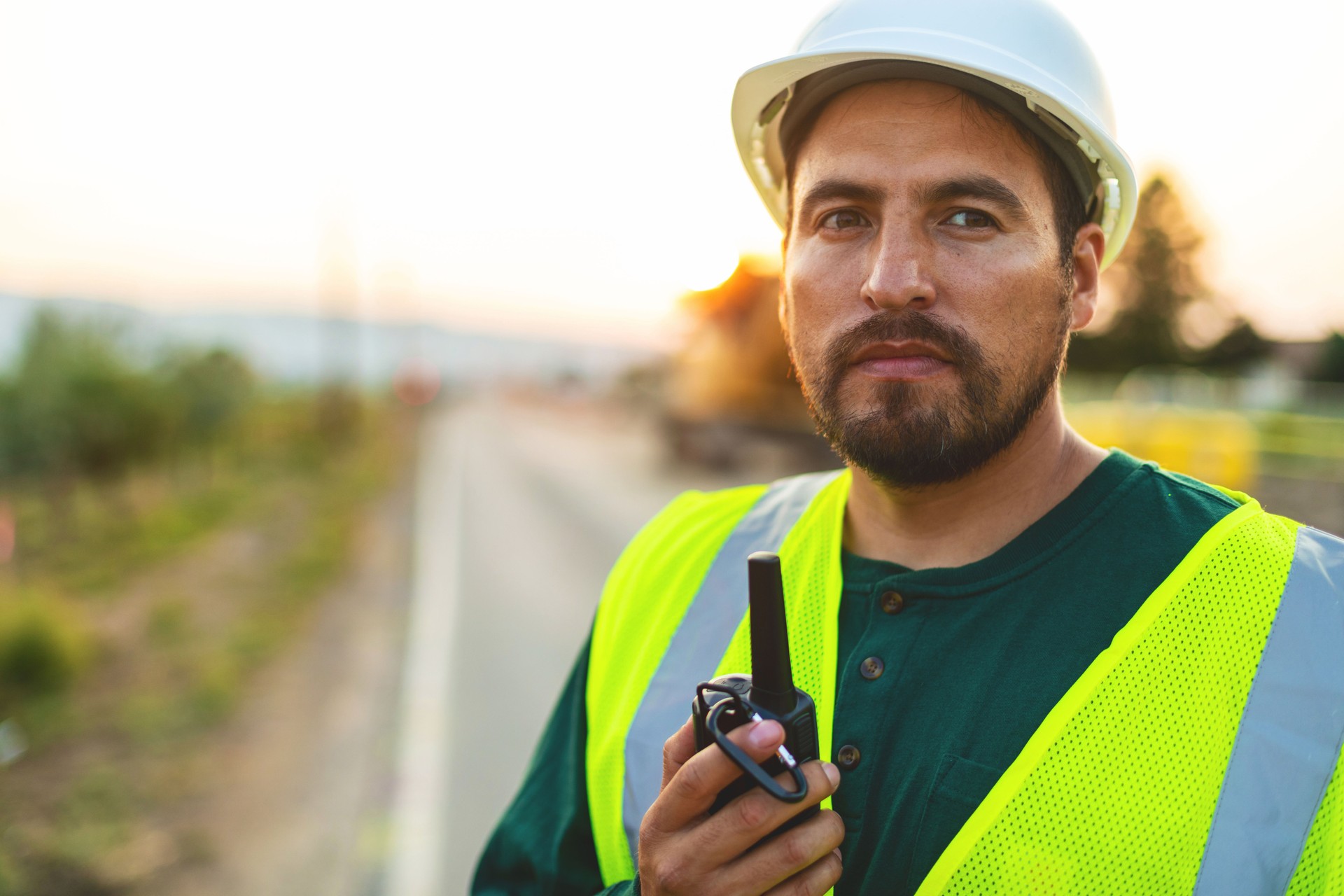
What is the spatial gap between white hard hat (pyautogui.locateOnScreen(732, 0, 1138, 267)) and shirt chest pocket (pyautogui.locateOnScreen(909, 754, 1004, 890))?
116 cm

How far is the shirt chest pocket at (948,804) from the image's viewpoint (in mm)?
1340

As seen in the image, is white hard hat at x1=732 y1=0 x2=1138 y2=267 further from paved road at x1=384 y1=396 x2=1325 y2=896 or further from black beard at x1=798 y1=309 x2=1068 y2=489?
paved road at x1=384 y1=396 x2=1325 y2=896

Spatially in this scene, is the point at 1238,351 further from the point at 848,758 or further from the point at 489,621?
the point at 848,758

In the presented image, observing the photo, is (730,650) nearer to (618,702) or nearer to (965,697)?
(618,702)

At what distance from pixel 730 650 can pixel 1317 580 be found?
3.19 feet

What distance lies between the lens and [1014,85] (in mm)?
1602

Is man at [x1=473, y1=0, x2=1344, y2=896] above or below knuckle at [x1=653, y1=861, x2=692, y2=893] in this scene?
above

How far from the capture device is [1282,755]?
1246 millimetres

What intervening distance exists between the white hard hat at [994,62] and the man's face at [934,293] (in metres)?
0.05

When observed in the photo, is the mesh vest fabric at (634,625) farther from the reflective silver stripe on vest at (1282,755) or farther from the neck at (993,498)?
the reflective silver stripe on vest at (1282,755)

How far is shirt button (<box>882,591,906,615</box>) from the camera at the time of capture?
1622mm

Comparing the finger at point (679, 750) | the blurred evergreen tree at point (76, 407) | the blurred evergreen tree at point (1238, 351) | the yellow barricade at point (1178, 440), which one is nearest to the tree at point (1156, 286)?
the blurred evergreen tree at point (1238, 351)

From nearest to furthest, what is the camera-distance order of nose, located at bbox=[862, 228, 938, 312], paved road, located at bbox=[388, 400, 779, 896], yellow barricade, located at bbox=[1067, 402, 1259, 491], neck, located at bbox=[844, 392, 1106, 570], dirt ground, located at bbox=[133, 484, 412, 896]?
nose, located at bbox=[862, 228, 938, 312] → neck, located at bbox=[844, 392, 1106, 570] → dirt ground, located at bbox=[133, 484, 412, 896] → paved road, located at bbox=[388, 400, 779, 896] → yellow barricade, located at bbox=[1067, 402, 1259, 491]

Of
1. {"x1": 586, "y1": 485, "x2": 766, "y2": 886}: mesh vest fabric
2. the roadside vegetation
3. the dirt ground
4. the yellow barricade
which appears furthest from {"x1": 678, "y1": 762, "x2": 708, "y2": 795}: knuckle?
the yellow barricade
